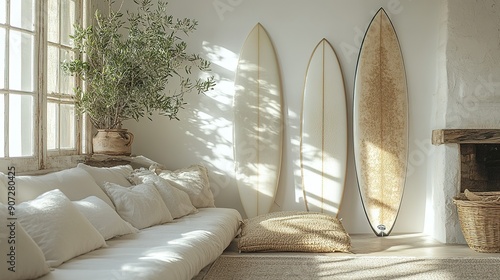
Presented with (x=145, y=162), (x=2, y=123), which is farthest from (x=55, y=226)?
(x=145, y=162)

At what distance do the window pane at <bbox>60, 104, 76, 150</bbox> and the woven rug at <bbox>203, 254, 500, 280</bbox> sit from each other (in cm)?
139

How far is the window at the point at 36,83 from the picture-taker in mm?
3965

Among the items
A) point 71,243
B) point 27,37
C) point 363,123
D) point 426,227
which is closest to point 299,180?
point 363,123

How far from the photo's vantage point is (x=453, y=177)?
5496 mm

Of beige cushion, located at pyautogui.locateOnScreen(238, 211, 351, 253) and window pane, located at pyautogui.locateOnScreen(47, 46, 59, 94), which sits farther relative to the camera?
beige cushion, located at pyautogui.locateOnScreen(238, 211, 351, 253)

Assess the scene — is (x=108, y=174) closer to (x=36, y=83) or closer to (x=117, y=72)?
(x=36, y=83)

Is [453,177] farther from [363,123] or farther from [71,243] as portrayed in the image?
[71,243]

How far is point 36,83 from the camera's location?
169 inches

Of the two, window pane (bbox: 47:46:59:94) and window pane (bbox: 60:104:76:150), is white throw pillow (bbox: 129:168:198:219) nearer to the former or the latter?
window pane (bbox: 60:104:76:150)

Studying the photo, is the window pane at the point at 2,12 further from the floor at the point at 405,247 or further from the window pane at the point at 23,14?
the floor at the point at 405,247

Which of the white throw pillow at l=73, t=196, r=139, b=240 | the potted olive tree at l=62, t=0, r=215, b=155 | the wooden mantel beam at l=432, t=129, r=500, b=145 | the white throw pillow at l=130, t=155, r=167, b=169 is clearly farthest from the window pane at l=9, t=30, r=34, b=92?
the wooden mantel beam at l=432, t=129, r=500, b=145

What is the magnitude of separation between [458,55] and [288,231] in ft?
6.47

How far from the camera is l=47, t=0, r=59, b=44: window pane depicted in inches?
183

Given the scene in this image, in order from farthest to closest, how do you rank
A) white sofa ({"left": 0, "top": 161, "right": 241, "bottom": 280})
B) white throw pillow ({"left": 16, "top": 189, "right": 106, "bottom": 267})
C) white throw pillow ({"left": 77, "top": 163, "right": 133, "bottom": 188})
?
white throw pillow ({"left": 77, "top": 163, "right": 133, "bottom": 188}) → white throw pillow ({"left": 16, "top": 189, "right": 106, "bottom": 267}) → white sofa ({"left": 0, "top": 161, "right": 241, "bottom": 280})
